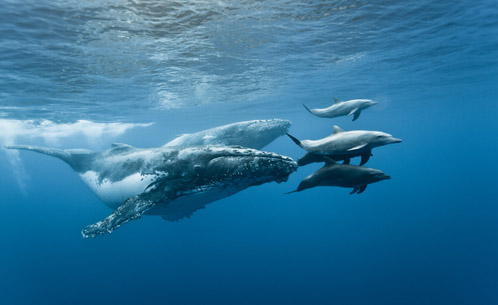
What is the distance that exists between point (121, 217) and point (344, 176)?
157 inches

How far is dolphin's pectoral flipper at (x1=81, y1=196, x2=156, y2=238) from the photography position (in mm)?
4832

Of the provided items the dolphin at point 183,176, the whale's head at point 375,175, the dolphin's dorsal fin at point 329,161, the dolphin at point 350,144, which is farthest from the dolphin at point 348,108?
the whale's head at point 375,175

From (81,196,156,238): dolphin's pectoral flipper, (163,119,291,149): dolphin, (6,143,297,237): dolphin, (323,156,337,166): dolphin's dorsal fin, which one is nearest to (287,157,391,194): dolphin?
(323,156,337,166): dolphin's dorsal fin

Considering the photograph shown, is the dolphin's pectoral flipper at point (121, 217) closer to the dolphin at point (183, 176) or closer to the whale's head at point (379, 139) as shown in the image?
the dolphin at point (183, 176)

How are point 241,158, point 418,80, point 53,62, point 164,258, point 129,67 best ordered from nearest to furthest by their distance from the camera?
point 241,158
point 53,62
point 129,67
point 418,80
point 164,258

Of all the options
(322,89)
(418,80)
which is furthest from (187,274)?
(418,80)

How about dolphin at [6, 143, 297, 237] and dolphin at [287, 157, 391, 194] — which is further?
dolphin at [6, 143, 297, 237]

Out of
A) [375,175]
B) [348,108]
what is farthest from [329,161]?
[348,108]

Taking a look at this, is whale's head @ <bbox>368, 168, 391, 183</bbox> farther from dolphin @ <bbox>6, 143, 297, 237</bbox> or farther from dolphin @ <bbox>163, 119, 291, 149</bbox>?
dolphin @ <bbox>163, 119, 291, 149</bbox>

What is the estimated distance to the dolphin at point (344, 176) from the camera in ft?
10.9

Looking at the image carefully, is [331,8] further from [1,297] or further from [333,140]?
[1,297]

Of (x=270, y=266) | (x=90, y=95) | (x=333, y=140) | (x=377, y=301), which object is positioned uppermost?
(x=90, y=95)

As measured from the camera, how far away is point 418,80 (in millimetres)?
27141

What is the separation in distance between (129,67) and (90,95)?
22.5 ft
